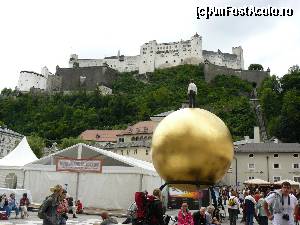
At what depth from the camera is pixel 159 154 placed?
167 inches

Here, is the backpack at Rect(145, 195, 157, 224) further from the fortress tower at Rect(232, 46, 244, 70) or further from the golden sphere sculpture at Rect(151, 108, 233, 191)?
the fortress tower at Rect(232, 46, 244, 70)

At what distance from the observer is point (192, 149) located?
13.2 ft

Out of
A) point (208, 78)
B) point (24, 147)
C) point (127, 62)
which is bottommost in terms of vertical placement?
point (24, 147)

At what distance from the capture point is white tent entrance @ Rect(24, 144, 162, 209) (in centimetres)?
2516

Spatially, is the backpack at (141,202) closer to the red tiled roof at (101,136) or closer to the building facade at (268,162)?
the building facade at (268,162)

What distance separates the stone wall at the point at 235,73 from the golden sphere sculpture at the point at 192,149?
4867 inches

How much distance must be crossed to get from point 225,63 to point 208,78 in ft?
55.4

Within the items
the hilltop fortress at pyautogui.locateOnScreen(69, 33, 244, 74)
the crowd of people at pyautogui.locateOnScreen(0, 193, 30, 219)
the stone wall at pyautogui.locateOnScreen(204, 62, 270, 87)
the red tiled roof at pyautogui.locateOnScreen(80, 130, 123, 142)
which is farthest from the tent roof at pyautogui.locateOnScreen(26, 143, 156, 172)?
the hilltop fortress at pyautogui.locateOnScreen(69, 33, 244, 74)

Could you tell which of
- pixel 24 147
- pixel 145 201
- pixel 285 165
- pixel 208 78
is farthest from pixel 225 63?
pixel 145 201

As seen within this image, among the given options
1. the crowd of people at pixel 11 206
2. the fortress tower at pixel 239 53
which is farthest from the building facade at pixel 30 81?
the crowd of people at pixel 11 206

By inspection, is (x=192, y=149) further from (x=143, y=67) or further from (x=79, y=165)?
(x=143, y=67)

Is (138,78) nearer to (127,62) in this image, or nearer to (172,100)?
(127,62)

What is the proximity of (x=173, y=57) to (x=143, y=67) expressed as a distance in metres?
10.4

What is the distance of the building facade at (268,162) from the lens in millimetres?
55938
